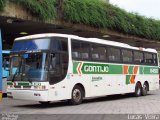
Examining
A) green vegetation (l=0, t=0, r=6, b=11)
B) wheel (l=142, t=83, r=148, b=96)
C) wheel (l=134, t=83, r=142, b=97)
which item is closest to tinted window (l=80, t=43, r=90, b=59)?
green vegetation (l=0, t=0, r=6, b=11)

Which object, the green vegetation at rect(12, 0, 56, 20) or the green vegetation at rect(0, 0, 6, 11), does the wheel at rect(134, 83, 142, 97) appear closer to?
the green vegetation at rect(12, 0, 56, 20)

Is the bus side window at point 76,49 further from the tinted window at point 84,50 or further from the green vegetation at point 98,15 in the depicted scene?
the green vegetation at point 98,15

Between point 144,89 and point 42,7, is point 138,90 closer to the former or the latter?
point 144,89

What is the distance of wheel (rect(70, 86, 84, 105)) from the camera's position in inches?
685

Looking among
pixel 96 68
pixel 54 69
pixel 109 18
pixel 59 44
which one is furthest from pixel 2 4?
→ pixel 109 18

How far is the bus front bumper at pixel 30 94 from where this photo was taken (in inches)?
616

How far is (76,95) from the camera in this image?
17656 millimetres

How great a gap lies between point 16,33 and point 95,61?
12701 millimetres

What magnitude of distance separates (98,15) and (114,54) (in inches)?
314

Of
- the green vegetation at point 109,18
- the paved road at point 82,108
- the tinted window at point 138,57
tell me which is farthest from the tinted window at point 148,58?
the paved road at point 82,108

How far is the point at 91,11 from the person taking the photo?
28.0 metres

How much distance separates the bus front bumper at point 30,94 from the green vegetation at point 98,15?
6.26 metres

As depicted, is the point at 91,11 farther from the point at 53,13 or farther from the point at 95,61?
the point at 95,61

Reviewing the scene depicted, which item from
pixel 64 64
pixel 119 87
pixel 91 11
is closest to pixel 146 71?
pixel 119 87
